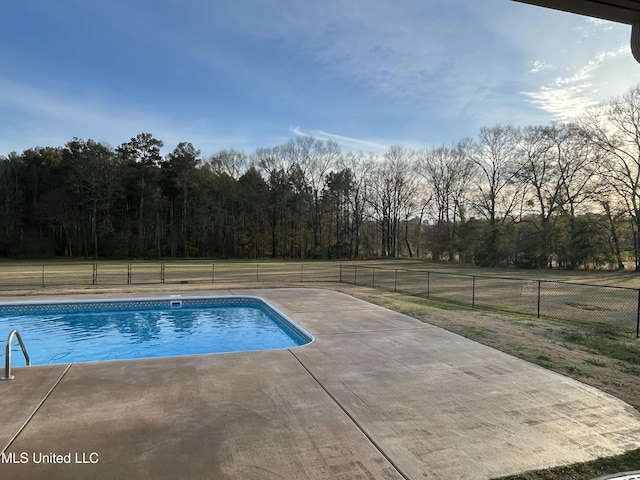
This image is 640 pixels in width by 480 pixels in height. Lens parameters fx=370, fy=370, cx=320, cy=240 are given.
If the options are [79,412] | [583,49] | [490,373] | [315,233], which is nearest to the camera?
[79,412]

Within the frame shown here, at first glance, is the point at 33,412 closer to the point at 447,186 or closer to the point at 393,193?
the point at 447,186

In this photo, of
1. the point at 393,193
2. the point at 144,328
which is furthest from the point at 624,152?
the point at 144,328

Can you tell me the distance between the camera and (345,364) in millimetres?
4906

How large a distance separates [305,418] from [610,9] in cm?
354

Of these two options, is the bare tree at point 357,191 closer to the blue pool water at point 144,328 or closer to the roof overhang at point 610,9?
the blue pool water at point 144,328

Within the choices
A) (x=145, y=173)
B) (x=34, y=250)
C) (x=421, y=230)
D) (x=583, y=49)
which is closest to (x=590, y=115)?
(x=421, y=230)

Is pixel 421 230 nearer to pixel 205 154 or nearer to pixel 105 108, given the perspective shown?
pixel 205 154

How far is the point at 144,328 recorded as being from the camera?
9.31 metres

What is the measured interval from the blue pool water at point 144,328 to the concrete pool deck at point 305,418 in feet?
7.68

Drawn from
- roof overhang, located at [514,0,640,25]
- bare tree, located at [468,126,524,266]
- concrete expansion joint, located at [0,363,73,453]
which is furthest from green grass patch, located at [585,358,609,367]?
bare tree, located at [468,126,524,266]

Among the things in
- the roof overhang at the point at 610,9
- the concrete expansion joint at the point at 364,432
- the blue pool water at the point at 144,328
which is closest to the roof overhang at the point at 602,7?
the roof overhang at the point at 610,9

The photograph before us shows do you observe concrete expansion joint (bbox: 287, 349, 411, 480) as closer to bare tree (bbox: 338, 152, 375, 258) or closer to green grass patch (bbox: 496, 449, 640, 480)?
green grass patch (bbox: 496, 449, 640, 480)

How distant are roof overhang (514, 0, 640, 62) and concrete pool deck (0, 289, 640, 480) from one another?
2813mm

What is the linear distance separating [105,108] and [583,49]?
19925 millimetres
